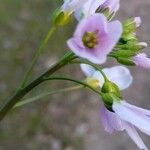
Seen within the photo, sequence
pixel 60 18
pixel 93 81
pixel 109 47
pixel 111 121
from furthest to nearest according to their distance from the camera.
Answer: pixel 93 81 → pixel 60 18 → pixel 111 121 → pixel 109 47

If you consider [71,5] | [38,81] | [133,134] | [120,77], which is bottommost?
[120,77]

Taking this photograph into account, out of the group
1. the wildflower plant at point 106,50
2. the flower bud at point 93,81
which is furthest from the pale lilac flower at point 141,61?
the flower bud at point 93,81

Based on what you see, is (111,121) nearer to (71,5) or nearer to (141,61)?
(141,61)

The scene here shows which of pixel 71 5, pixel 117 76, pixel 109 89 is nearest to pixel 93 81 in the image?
pixel 117 76

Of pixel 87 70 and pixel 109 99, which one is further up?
pixel 109 99

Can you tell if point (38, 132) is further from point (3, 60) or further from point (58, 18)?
point (58, 18)

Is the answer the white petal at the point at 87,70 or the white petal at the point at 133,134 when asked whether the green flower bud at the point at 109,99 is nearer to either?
the white petal at the point at 133,134

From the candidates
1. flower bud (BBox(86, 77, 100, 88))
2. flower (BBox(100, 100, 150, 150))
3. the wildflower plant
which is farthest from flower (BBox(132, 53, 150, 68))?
flower bud (BBox(86, 77, 100, 88))

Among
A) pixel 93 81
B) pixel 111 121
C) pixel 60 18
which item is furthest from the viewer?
pixel 93 81
